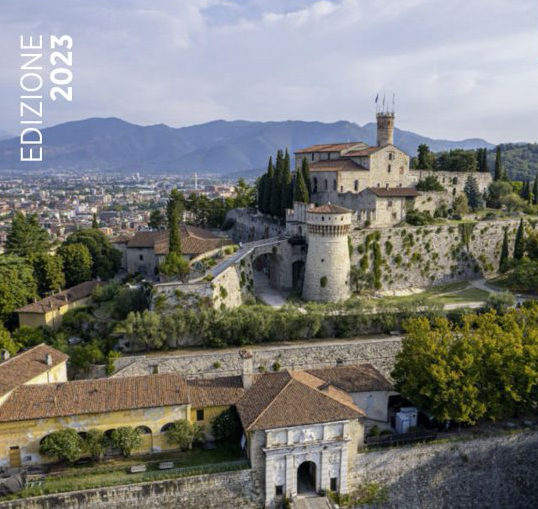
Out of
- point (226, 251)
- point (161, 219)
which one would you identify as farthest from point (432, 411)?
point (161, 219)

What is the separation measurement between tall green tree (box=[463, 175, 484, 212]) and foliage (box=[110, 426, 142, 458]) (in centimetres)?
5262

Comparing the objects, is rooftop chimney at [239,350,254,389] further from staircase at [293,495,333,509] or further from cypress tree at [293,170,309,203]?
cypress tree at [293,170,309,203]

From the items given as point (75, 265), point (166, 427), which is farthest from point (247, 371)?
point (75, 265)

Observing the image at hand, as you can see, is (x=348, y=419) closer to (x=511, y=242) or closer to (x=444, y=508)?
(x=444, y=508)

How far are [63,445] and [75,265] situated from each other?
27.4 m

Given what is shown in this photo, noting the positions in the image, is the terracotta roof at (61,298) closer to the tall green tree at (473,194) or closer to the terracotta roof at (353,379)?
the terracotta roof at (353,379)

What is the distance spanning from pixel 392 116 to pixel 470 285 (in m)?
22.7

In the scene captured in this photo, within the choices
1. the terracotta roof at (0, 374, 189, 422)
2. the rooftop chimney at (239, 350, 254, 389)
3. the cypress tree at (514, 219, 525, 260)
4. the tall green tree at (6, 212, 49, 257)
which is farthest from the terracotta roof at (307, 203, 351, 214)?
the tall green tree at (6, 212, 49, 257)

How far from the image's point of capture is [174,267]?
40.3 meters

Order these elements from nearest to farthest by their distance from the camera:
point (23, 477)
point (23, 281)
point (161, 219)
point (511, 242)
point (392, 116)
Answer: point (23, 477)
point (23, 281)
point (511, 242)
point (392, 116)
point (161, 219)

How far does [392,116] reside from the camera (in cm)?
6238

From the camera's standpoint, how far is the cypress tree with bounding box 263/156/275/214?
5900cm

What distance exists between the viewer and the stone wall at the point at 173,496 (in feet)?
75.7

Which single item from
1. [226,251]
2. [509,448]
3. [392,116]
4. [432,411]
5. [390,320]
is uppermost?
[392,116]
